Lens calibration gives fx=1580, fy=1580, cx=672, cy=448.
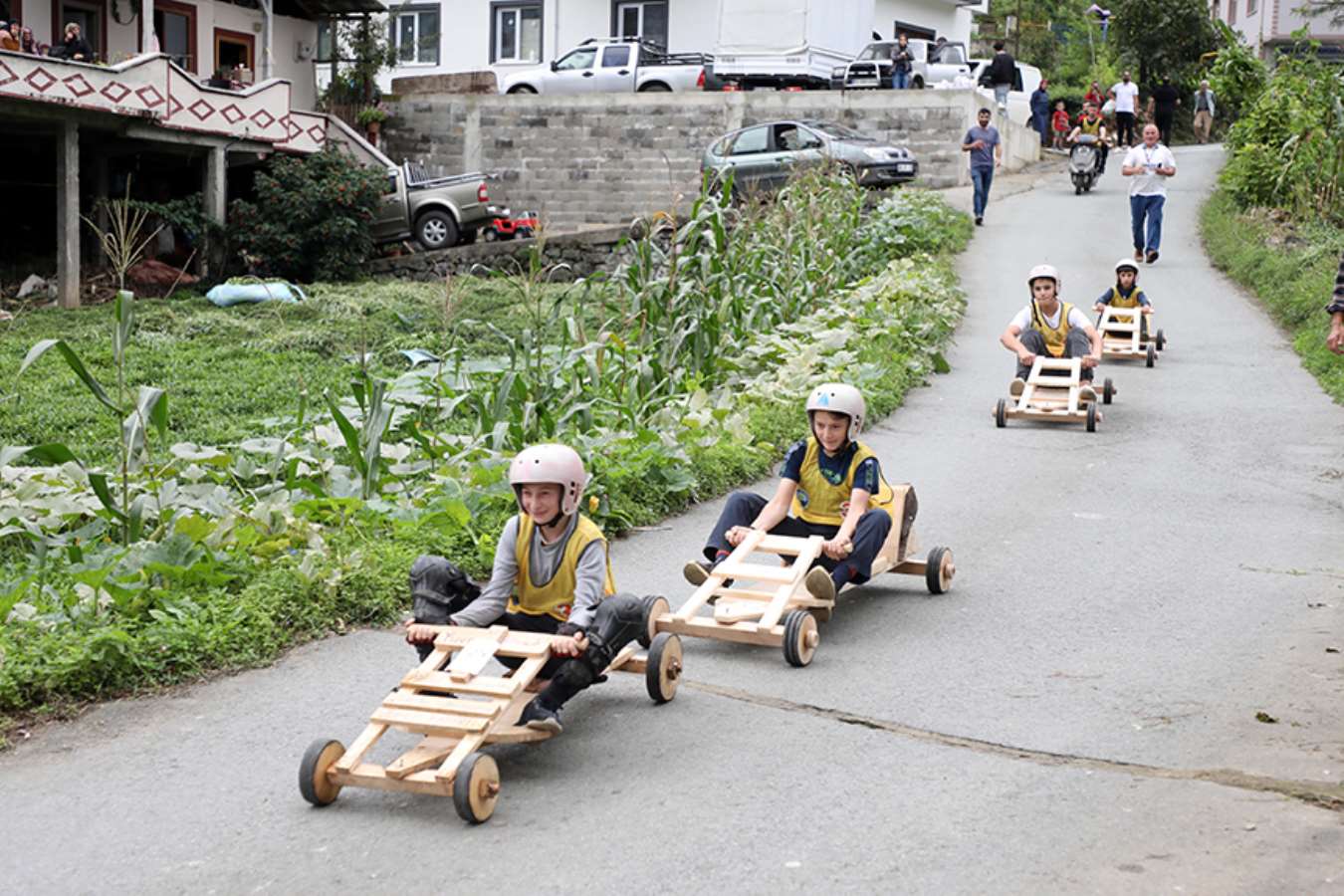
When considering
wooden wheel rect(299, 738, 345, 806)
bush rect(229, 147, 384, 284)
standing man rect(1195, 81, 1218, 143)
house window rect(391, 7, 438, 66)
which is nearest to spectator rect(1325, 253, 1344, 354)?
wooden wheel rect(299, 738, 345, 806)

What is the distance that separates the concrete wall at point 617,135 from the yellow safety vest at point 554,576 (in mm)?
27840

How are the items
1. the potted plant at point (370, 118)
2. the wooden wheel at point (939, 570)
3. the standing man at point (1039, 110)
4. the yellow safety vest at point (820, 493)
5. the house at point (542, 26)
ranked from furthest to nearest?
A: 1. the house at point (542, 26)
2. the standing man at point (1039, 110)
3. the potted plant at point (370, 118)
4. the wooden wheel at point (939, 570)
5. the yellow safety vest at point (820, 493)

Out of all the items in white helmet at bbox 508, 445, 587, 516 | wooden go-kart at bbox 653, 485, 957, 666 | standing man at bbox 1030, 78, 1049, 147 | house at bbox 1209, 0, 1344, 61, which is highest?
house at bbox 1209, 0, 1344, 61

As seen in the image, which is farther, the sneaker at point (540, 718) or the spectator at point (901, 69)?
the spectator at point (901, 69)

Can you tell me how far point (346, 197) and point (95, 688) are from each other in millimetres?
23965

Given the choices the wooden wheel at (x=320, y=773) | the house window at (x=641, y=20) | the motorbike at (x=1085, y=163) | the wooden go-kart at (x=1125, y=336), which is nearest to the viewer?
the wooden wheel at (x=320, y=773)

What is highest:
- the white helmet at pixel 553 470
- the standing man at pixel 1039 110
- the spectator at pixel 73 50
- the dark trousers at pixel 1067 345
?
the standing man at pixel 1039 110

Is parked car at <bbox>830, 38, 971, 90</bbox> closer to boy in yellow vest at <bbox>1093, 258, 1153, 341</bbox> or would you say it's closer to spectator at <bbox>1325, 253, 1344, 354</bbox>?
boy in yellow vest at <bbox>1093, 258, 1153, 341</bbox>

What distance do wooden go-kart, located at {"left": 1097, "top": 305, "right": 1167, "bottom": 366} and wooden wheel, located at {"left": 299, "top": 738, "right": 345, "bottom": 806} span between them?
12.9m

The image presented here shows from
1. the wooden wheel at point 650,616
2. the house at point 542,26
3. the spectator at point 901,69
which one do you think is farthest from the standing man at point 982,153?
the wooden wheel at point 650,616

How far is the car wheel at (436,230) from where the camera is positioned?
30.8 metres

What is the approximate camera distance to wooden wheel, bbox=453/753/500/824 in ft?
16.0

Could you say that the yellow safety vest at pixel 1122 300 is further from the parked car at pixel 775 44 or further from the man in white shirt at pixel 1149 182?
the parked car at pixel 775 44

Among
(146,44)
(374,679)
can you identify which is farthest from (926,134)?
(374,679)
